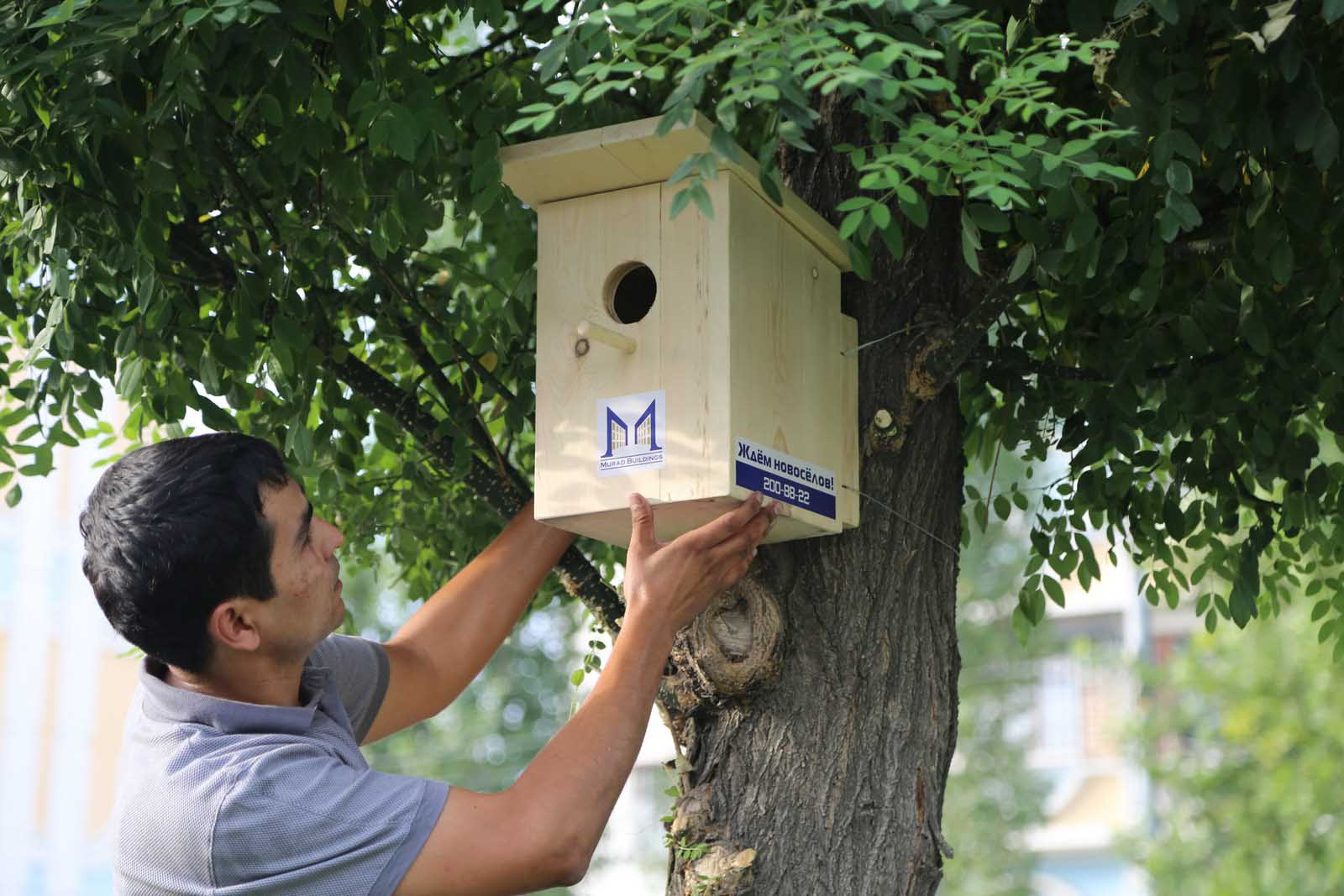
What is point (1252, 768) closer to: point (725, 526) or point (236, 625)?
point (725, 526)

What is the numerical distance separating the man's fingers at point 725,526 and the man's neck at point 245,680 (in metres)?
0.61

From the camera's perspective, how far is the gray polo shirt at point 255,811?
202cm

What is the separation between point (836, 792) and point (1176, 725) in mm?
9214

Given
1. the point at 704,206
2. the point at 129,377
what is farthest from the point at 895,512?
the point at 129,377

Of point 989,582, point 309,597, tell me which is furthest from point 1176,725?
point 309,597

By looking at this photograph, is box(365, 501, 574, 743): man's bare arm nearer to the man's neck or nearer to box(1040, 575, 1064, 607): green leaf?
the man's neck

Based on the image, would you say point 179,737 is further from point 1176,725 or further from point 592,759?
point 1176,725

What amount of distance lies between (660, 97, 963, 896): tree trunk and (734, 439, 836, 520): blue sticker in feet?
0.44

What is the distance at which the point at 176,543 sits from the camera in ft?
6.99

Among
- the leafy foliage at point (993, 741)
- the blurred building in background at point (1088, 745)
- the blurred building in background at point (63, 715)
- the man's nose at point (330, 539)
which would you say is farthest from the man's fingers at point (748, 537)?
the blurred building in background at point (1088, 745)

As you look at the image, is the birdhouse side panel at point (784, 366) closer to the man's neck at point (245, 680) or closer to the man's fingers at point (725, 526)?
the man's fingers at point (725, 526)

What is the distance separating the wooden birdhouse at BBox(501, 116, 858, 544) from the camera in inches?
94.8

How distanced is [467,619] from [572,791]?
779 mm

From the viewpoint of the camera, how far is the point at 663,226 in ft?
8.27
